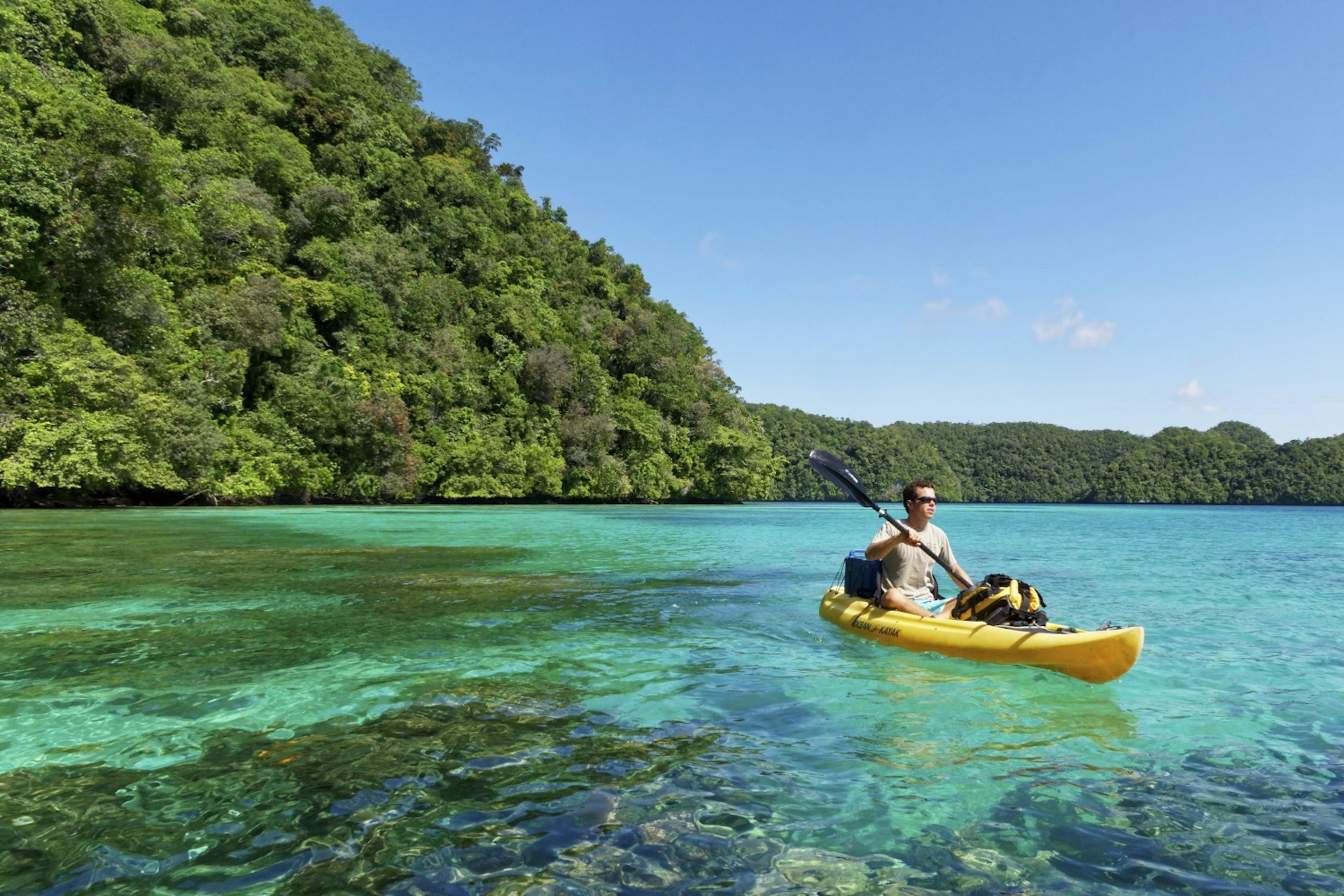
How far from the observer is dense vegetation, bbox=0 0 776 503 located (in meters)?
23.8

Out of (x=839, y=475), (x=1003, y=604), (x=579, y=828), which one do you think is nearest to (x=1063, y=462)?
(x=839, y=475)

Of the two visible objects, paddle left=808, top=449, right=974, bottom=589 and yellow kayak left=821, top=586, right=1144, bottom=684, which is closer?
yellow kayak left=821, top=586, right=1144, bottom=684

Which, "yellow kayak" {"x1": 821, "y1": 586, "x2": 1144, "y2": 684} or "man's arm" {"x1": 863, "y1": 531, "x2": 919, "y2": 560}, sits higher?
"man's arm" {"x1": 863, "y1": 531, "x2": 919, "y2": 560}

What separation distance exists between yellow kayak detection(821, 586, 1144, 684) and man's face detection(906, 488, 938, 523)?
949 millimetres

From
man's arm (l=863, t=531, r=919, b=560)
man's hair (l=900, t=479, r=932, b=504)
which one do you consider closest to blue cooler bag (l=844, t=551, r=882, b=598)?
man's arm (l=863, t=531, r=919, b=560)

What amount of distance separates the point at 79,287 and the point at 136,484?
302 inches

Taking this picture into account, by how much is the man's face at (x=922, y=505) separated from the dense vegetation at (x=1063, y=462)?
84372 millimetres

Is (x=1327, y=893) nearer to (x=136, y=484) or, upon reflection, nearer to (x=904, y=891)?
(x=904, y=891)

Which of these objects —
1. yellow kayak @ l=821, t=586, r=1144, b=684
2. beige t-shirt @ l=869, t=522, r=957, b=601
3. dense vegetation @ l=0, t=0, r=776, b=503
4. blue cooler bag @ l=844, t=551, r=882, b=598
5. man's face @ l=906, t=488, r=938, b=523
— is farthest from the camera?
dense vegetation @ l=0, t=0, r=776, b=503

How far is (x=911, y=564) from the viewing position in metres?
7.55

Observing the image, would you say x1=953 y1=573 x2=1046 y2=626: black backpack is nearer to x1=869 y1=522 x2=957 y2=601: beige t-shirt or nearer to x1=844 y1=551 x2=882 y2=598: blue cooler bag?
x1=869 y1=522 x2=957 y2=601: beige t-shirt

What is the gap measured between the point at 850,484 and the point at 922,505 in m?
1.40

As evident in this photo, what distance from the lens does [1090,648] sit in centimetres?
564

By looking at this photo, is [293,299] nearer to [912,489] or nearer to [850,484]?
[850,484]
